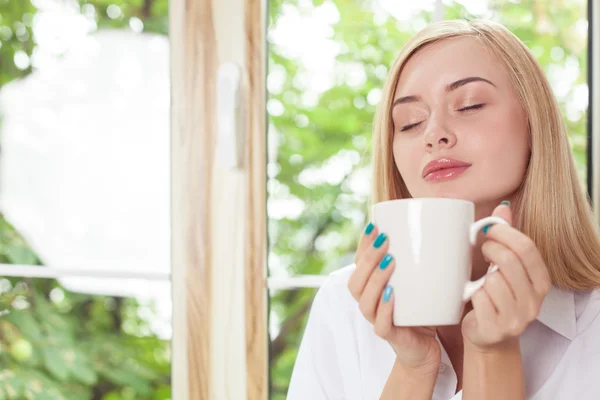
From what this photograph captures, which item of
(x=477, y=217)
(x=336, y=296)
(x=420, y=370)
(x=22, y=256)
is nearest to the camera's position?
(x=420, y=370)

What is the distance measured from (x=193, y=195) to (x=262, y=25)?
0.38 meters

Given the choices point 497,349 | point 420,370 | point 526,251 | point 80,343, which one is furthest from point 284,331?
point 526,251

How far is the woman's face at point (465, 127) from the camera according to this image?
0.87 m

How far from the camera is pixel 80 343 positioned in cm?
174

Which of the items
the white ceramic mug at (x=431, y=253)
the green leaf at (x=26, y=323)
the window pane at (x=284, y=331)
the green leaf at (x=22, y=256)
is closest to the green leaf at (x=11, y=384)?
the green leaf at (x=26, y=323)

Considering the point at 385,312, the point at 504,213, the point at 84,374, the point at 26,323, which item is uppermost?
the point at 504,213

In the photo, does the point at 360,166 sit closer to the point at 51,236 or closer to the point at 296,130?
the point at 296,130

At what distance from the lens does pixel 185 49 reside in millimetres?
1304

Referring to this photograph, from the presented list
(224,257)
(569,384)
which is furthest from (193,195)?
(569,384)

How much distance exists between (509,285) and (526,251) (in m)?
0.04

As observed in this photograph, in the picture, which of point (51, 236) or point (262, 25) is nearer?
point (262, 25)

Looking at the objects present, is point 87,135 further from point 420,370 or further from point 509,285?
point 509,285

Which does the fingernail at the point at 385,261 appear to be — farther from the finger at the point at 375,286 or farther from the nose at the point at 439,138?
the nose at the point at 439,138

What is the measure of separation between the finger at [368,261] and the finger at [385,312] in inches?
1.1
